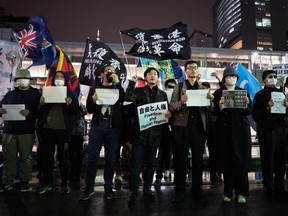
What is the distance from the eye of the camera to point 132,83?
16.7 feet

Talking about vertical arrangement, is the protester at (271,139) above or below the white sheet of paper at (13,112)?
below

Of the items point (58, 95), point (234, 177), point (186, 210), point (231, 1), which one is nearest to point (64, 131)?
point (58, 95)

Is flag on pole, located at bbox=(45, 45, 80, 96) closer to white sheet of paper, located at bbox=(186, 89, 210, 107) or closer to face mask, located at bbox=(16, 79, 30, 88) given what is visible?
face mask, located at bbox=(16, 79, 30, 88)

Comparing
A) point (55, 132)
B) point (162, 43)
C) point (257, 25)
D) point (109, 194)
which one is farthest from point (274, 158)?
point (257, 25)

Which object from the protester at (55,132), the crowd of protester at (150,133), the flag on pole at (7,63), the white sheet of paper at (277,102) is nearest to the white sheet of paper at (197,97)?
the crowd of protester at (150,133)

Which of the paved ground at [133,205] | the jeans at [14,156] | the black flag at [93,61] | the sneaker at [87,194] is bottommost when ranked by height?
the paved ground at [133,205]

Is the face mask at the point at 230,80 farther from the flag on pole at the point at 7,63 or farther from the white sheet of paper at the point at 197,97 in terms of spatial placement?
the flag on pole at the point at 7,63

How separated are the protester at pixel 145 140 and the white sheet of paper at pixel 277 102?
79.0 inches

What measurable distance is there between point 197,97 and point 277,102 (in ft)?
5.47

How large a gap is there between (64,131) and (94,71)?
2947 millimetres

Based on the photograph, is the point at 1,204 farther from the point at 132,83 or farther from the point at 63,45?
the point at 63,45

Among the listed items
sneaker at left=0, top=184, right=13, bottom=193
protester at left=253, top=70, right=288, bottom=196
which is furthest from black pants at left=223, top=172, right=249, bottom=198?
sneaker at left=0, top=184, right=13, bottom=193

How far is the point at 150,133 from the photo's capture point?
15.4 ft

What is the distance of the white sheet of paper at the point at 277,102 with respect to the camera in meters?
4.91
